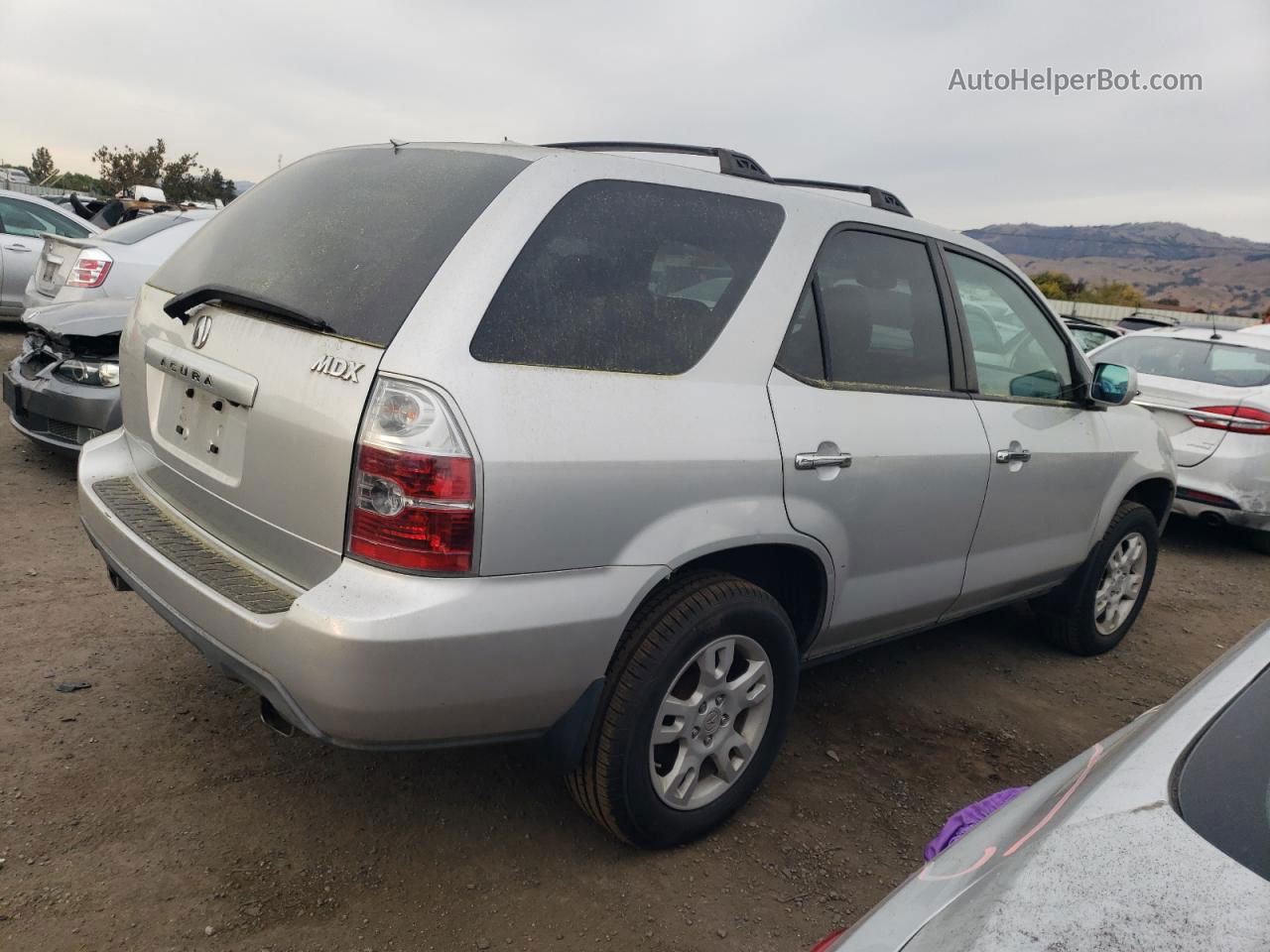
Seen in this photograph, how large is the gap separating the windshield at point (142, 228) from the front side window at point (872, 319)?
5.27 meters

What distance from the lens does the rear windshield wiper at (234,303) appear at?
2.21m

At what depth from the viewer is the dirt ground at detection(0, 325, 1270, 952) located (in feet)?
7.43

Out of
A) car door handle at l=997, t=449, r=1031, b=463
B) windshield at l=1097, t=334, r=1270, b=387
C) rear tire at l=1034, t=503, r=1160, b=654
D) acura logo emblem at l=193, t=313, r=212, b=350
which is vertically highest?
windshield at l=1097, t=334, r=1270, b=387

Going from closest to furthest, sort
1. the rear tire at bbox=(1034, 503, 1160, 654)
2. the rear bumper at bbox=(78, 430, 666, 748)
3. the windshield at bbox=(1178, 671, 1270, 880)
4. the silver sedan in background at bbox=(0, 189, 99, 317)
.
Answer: the windshield at bbox=(1178, 671, 1270, 880), the rear bumper at bbox=(78, 430, 666, 748), the rear tire at bbox=(1034, 503, 1160, 654), the silver sedan in background at bbox=(0, 189, 99, 317)

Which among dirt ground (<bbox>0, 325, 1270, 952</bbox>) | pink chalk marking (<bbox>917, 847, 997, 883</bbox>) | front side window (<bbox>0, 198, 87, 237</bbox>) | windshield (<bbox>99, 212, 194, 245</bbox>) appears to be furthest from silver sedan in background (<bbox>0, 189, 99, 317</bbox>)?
pink chalk marking (<bbox>917, 847, 997, 883</bbox>)

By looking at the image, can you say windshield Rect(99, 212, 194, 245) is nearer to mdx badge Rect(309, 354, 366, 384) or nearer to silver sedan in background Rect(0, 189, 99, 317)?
silver sedan in background Rect(0, 189, 99, 317)

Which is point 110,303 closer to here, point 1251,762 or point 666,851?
point 666,851

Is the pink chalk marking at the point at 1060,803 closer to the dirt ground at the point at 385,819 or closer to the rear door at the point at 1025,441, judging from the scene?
the dirt ground at the point at 385,819

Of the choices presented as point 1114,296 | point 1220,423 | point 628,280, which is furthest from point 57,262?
point 1114,296

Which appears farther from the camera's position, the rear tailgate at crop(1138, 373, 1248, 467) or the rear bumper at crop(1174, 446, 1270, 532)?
the rear tailgate at crop(1138, 373, 1248, 467)

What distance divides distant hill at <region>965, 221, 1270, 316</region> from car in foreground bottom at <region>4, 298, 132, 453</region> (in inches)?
4589

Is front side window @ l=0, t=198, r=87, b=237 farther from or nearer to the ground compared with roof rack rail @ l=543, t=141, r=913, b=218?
nearer to the ground

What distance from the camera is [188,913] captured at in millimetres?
2213

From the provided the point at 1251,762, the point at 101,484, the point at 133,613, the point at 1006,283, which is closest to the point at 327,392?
the point at 101,484
